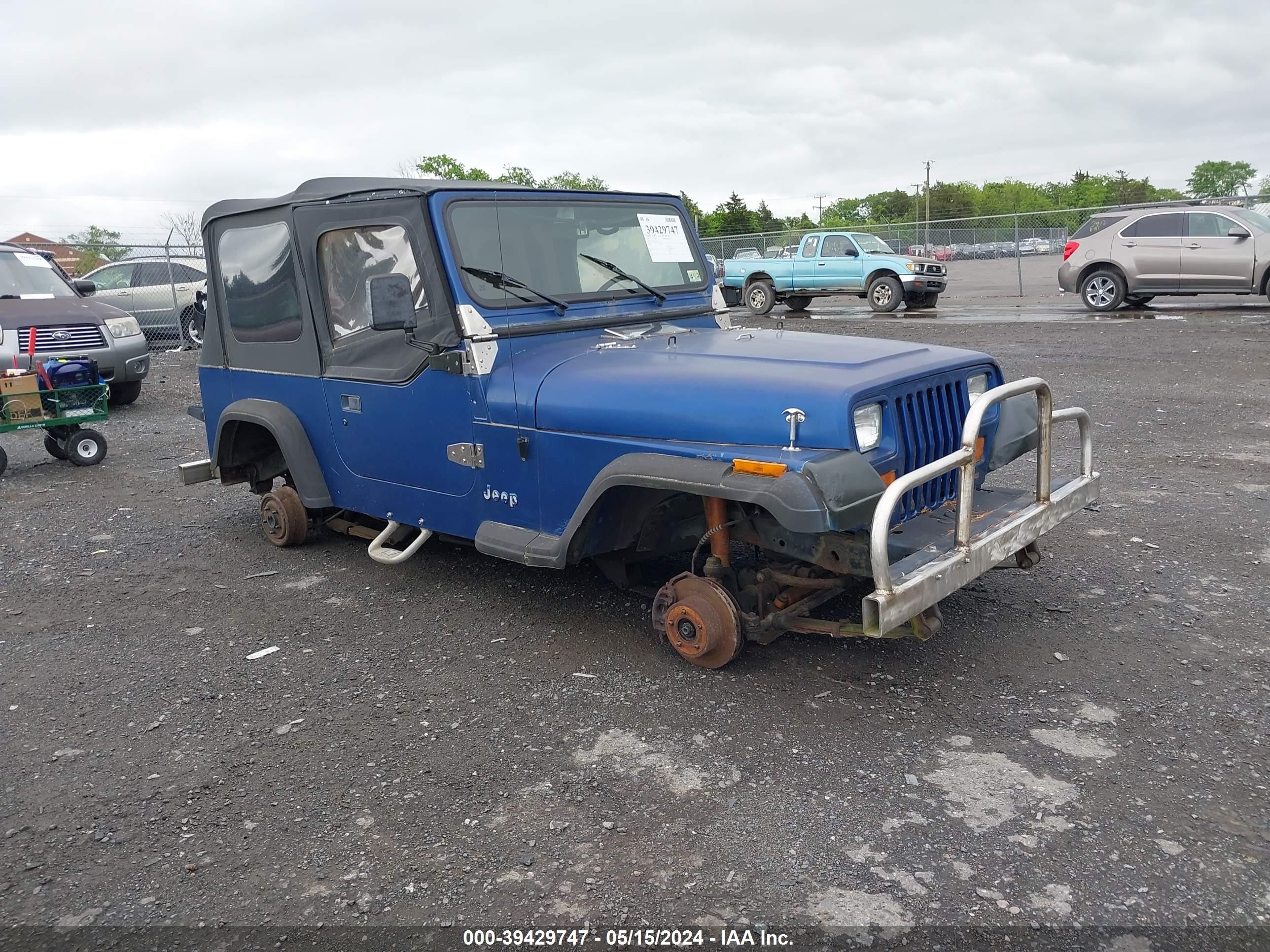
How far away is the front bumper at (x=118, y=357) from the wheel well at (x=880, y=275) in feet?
43.4

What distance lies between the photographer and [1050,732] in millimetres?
3482

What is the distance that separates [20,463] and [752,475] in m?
8.19

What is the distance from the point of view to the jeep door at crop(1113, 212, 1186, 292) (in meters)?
15.7

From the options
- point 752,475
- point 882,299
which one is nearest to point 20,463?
point 752,475

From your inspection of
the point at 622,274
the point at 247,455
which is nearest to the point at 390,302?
the point at 622,274

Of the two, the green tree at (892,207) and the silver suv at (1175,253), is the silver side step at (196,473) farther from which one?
the green tree at (892,207)

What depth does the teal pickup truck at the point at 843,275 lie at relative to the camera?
19.3 metres

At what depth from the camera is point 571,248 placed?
4.84 metres

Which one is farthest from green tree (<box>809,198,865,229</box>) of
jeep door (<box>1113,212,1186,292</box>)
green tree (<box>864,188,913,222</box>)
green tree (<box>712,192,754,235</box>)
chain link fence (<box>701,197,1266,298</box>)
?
jeep door (<box>1113,212,1186,292</box>)

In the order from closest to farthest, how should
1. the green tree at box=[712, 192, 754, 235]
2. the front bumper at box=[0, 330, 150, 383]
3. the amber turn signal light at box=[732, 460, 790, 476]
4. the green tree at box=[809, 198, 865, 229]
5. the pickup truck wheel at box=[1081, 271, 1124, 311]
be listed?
the amber turn signal light at box=[732, 460, 790, 476], the front bumper at box=[0, 330, 150, 383], the pickup truck wheel at box=[1081, 271, 1124, 311], the green tree at box=[712, 192, 754, 235], the green tree at box=[809, 198, 865, 229]

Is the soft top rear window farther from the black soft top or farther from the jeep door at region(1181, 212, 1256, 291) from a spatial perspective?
the black soft top

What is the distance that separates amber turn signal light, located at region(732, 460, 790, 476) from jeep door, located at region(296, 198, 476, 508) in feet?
4.77

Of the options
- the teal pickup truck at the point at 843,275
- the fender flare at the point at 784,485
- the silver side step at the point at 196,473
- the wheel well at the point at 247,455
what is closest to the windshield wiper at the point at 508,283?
the fender flare at the point at 784,485

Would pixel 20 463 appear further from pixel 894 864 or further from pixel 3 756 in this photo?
pixel 894 864
